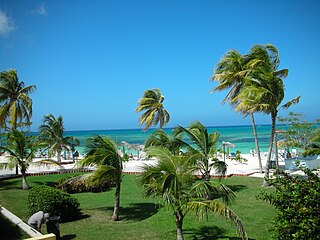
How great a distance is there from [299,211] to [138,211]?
8186 millimetres

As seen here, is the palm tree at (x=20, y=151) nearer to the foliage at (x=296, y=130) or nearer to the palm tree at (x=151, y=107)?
the palm tree at (x=151, y=107)

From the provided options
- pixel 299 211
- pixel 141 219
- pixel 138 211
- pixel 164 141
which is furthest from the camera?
pixel 164 141

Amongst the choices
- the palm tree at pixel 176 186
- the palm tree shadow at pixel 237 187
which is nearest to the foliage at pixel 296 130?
Result: the palm tree shadow at pixel 237 187

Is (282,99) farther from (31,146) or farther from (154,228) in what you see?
(31,146)

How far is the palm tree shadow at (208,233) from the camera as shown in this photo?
25.5 ft

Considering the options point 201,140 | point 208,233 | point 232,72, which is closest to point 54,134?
point 232,72

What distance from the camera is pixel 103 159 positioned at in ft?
31.4

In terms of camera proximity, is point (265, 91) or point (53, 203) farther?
point (265, 91)

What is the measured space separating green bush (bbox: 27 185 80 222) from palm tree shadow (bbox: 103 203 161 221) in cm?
180

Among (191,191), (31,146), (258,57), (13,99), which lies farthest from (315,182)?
(13,99)

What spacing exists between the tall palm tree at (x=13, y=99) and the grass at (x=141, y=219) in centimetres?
775

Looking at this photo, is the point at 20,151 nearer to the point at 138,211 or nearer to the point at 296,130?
the point at 138,211

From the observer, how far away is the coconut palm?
34.8ft

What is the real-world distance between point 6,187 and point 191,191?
13.3 metres
